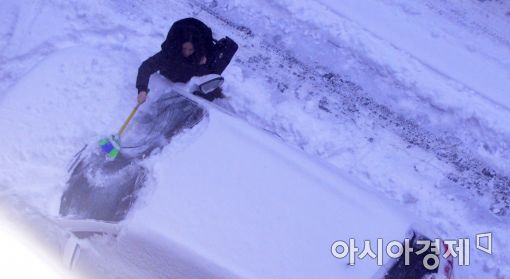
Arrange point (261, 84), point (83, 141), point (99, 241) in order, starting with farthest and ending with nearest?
point (261, 84), point (83, 141), point (99, 241)

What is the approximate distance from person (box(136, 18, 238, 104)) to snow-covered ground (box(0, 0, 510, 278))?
273 mm

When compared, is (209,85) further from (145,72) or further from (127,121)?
(127,121)

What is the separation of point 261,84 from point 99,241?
2.32 m

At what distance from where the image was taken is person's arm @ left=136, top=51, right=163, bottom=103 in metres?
3.50

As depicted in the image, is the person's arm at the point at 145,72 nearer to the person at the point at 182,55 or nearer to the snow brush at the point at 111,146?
the person at the point at 182,55

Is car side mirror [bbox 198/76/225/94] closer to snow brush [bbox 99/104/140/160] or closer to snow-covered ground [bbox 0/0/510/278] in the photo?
snow-covered ground [bbox 0/0/510/278]

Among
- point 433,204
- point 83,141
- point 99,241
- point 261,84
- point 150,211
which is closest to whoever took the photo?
point 150,211

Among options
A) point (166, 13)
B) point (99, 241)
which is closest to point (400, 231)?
point (99, 241)

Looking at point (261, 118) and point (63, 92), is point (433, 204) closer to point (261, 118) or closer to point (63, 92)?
point (261, 118)

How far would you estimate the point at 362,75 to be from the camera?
15.6ft

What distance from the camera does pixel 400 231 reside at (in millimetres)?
3199

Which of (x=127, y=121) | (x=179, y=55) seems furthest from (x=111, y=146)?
(x=179, y=55)

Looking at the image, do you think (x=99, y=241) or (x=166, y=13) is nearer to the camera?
(x=99, y=241)

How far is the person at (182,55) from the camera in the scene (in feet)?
11.3
